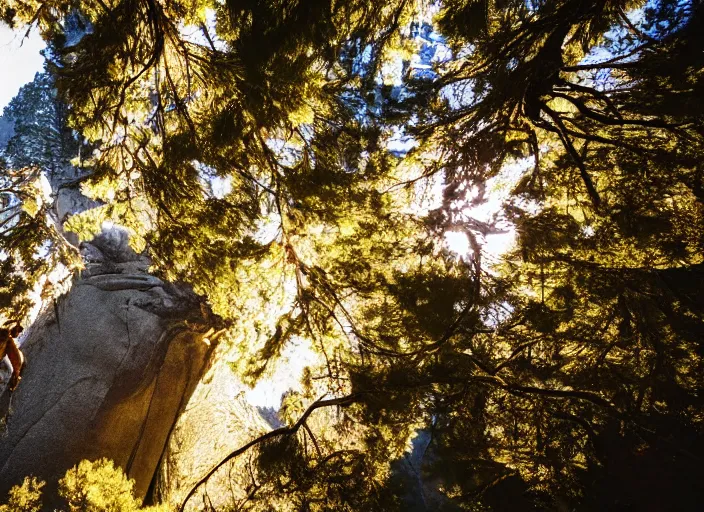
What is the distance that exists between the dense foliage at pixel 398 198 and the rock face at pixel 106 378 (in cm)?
525

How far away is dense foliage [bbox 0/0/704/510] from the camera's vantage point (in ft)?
7.10

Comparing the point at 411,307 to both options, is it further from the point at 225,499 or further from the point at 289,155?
the point at 225,499

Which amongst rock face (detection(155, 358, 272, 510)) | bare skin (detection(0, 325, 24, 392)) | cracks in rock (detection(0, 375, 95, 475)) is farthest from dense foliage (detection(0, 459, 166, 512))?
cracks in rock (detection(0, 375, 95, 475))

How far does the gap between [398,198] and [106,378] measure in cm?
794

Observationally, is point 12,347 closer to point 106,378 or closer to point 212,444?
point 212,444

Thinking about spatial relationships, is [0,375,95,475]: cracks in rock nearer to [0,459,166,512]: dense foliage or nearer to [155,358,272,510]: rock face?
[155,358,272,510]: rock face

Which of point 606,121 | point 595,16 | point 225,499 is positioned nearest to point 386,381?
point 225,499

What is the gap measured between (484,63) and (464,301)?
2048 mm

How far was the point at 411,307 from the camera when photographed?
2.96m

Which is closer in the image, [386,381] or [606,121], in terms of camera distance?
[606,121]

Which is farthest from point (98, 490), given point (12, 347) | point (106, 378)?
point (106, 378)

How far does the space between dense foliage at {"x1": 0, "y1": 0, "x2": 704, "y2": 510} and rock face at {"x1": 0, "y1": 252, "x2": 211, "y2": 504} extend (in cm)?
525

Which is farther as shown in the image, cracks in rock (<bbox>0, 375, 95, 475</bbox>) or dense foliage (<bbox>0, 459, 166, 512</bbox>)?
cracks in rock (<bbox>0, 375, 95, 475</bbox>)

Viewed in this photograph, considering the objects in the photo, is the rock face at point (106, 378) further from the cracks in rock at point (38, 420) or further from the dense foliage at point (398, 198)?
the dense foliage at point (398, 198)
